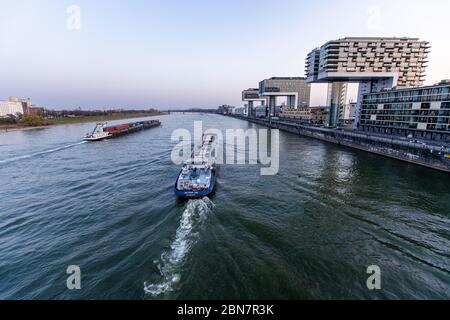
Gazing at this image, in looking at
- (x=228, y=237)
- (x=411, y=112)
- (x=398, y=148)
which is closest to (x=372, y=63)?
(x=411, y=112)

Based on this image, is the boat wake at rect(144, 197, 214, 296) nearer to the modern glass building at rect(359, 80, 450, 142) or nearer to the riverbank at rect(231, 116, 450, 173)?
the riverbank at rect(231, 116, 450, 173)

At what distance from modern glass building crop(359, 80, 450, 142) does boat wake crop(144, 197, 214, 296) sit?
6425 centimetres

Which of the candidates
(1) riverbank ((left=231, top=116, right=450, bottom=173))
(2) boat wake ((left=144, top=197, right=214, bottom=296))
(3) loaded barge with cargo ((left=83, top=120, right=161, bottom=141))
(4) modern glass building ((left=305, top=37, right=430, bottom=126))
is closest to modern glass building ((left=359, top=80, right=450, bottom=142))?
(1) riverbank ((left=231, top=116, right=450, bottom=173))

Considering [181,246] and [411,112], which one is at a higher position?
[411,112]

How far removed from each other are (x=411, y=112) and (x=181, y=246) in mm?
75907

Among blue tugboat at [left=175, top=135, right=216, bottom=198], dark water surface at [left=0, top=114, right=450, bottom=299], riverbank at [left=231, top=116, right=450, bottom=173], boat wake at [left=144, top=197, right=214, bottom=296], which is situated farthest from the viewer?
riverbank at [left=231, top=116, right=450, bottom=173]

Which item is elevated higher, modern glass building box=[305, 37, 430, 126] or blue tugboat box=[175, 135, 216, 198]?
modern glass building box=[305, 37, 430, 126]

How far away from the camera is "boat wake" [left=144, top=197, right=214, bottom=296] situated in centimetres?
1345

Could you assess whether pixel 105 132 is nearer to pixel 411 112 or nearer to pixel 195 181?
pixel 195 181

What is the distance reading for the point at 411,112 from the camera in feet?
197

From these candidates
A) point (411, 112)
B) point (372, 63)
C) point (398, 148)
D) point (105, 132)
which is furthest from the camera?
point (372, 63)

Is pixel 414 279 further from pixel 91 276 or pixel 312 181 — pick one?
pixel 91 276

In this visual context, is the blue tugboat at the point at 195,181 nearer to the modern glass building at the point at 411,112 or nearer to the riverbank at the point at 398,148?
the riverbank at the point at 398,148
